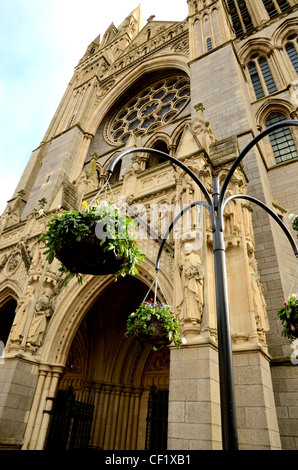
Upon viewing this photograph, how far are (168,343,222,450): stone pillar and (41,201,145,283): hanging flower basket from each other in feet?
7.54

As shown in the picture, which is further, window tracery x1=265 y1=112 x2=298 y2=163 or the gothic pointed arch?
the gothic pointed arch

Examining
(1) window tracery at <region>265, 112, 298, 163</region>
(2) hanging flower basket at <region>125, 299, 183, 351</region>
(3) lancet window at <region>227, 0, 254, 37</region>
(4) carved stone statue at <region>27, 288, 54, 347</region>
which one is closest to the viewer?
(2) hanging flower basket at <region>125, 299, 183, 351</region>

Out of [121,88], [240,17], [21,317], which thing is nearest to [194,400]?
[21,317]

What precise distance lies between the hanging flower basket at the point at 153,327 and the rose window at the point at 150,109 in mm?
13703

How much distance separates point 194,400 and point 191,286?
6.03 ft

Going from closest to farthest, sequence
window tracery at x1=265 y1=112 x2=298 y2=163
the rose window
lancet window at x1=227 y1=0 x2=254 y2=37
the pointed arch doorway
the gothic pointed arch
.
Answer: the pointed arch doorway
window tracery at x1=265 y1=112 x2=298 y2=163
the rose window
lancet window at x1=227 y1=0 x2=254 y2=37
the gothic pointed arch

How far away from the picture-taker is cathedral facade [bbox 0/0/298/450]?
16.5ft

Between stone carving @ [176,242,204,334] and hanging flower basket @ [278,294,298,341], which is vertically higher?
stone carving @ [176,242,204,334]

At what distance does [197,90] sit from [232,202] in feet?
26.5

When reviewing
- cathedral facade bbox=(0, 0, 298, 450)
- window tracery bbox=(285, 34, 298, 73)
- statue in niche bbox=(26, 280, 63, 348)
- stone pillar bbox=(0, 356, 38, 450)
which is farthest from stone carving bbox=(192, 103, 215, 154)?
window tracery bbox=(285, 34, 298, 73)

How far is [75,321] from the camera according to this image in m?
8.31

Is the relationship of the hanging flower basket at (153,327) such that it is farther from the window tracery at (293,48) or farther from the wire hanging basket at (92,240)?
the window tracery at (293,48)

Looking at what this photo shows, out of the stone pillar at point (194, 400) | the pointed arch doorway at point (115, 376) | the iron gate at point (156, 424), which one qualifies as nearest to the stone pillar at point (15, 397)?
the pointed arch doorway at point (115, 376)

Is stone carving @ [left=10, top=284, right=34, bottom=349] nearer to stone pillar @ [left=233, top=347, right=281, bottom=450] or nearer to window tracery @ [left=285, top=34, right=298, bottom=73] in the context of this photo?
stone pillar @ [left=233, top=347, right=281, bottom=450]
